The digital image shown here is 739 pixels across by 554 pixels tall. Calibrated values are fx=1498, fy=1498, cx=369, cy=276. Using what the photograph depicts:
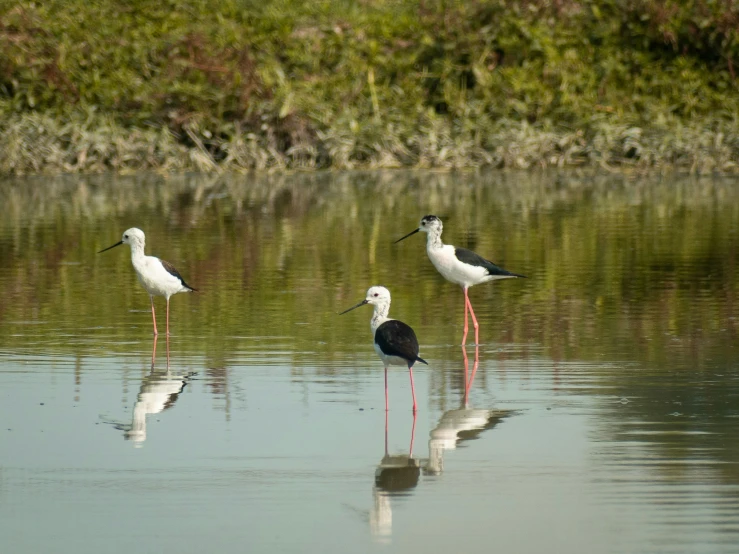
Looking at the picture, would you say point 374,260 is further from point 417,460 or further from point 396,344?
point 417,460

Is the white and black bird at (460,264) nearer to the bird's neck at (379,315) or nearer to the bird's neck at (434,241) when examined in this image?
the bird's neck at (434,241)

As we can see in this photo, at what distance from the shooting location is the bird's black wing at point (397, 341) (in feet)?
27.0

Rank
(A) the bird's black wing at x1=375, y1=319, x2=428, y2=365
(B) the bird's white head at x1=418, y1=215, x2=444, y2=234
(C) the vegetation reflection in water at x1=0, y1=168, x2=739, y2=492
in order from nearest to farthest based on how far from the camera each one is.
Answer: (A) the bird's black wing at x1=375, y1=319, x2=428, y2=365 < (C) the vegetation reflection in water at x1=0, y1=168, x2=739, y2=492 < (B) the bird's white head at x1=418, y1=215, x2=444, y2=234

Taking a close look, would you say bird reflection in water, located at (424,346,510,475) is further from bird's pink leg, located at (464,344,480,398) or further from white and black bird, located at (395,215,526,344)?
white and black bird, located at (395,215,526,344)

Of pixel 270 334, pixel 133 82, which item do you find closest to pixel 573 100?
pixel 133 82

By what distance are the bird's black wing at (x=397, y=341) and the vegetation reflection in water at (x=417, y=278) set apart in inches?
20.9

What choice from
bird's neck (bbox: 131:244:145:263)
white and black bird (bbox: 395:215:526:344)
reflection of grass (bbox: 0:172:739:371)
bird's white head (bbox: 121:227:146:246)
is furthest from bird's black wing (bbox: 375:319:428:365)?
bird's white head (bbox: 121:227:146:246)

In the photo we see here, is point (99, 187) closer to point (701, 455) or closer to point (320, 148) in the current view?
point (320, 148)

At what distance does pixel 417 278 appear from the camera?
14945 mm

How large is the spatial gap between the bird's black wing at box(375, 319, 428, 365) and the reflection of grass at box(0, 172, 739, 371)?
5.49ft

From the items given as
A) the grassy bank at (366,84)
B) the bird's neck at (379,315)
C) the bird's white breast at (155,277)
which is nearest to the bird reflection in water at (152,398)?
the bird's neck at (379,315)

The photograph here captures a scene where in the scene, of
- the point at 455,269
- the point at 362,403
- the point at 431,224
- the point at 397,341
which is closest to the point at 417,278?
the point at 431,224

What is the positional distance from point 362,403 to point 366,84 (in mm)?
25656

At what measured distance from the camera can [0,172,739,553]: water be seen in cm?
621
